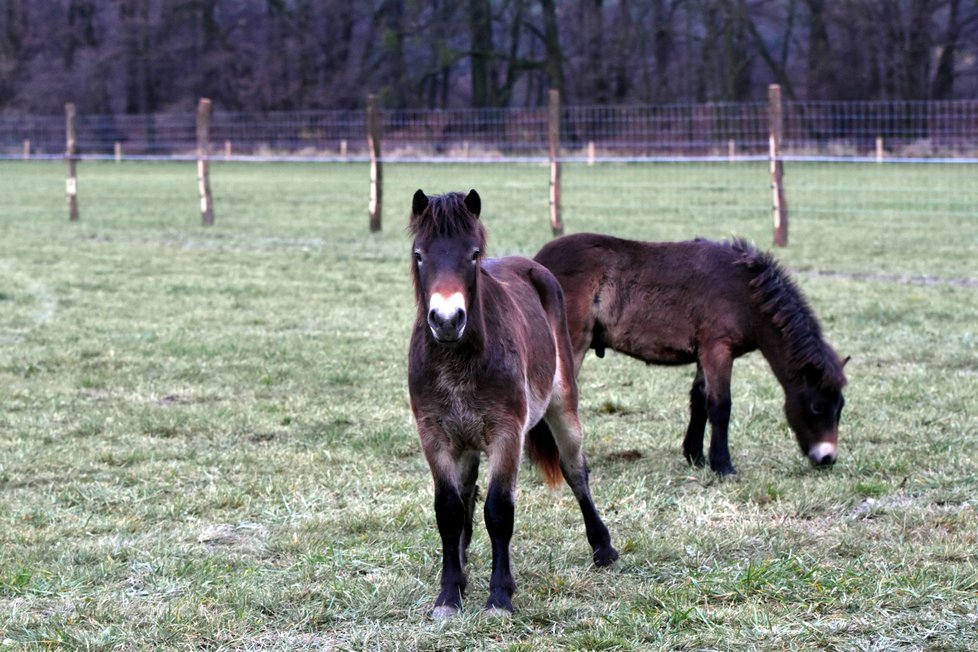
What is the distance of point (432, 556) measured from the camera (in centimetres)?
423

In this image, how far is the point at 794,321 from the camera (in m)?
5.34

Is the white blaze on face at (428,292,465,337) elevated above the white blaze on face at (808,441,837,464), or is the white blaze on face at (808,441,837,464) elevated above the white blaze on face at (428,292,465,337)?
the white blaze on face at (428,292,465,337)

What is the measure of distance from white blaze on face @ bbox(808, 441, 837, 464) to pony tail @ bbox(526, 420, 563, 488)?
4.82 ft

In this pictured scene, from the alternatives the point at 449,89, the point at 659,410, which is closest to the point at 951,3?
the point at 449,89

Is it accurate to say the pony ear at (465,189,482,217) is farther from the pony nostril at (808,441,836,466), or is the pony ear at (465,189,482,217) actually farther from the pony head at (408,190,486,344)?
the pony nostril at (808,441,836,466)

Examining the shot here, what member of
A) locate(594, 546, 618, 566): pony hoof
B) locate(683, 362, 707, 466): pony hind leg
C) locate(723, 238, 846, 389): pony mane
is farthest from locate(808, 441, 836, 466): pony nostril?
locate(594, 546, 618, 566): pony hoof

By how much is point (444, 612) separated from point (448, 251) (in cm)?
115

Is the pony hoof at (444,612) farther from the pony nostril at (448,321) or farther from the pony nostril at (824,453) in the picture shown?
the pony nostril at (824,453)

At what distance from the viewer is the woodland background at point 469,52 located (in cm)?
4022

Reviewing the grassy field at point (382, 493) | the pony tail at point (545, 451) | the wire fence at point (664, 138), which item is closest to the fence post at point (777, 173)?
the grassy field at point (382, 493)

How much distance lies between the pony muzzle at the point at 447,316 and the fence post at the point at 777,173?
11442 millimetres

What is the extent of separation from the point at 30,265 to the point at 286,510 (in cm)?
986

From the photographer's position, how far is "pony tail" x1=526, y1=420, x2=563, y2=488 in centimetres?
446

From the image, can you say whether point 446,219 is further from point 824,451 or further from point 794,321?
point 824,451
